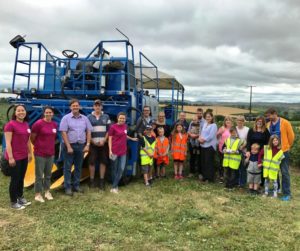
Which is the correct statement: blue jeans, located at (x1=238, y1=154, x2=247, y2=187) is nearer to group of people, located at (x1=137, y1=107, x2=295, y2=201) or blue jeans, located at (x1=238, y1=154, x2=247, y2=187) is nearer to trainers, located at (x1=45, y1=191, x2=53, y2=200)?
group of people, located at (x1=137, y1=107, x2=295, y2=201)

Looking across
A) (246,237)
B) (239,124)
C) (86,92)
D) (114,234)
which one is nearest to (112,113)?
(86,92)

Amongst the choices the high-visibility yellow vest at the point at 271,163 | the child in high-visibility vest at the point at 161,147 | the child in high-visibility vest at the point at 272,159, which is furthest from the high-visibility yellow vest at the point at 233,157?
the child in high-visibility vest at the point at 161,147

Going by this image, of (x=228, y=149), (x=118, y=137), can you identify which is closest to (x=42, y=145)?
(x=118, y=137)

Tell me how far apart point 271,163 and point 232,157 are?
2.99 ft

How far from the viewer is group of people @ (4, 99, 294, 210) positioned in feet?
20.1

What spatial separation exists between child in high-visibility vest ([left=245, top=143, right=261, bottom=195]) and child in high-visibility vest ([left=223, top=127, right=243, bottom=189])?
303 millimetres

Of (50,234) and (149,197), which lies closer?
(50,234)

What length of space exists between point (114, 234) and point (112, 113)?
11.4 ft

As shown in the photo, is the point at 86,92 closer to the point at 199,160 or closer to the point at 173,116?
the point at 199,160

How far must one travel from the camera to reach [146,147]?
309 inches

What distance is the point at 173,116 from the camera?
12336 millimetres

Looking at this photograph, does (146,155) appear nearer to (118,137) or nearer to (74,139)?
(118,137)

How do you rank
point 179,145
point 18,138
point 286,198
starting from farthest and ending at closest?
point 179,145 < point 286,198 < point 18,138

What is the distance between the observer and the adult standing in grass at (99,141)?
281 inches
